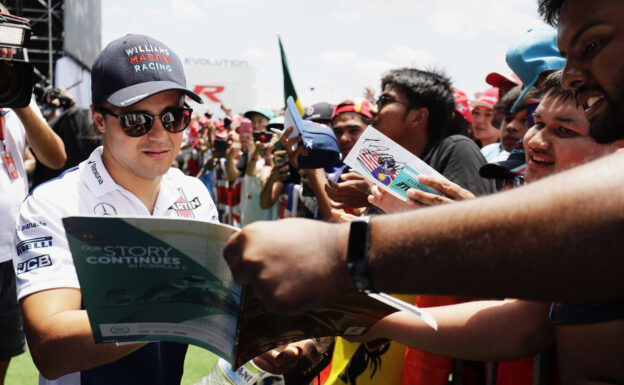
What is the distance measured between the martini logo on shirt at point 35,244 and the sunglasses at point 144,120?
0.48 m

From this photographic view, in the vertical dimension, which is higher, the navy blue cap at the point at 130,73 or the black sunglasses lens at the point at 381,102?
the navy blue cap at the point at 130,73

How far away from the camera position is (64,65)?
14.3 meters

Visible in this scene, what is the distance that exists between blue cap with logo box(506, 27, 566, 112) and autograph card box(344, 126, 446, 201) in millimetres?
905

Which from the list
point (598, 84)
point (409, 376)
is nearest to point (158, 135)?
point (409, 376)

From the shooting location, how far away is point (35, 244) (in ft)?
5.42

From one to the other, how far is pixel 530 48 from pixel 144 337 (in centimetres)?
236

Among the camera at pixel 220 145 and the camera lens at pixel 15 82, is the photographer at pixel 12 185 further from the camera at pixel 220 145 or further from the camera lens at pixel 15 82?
the camera at pixel 220 145

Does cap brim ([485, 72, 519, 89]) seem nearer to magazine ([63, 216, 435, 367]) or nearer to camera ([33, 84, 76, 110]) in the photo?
magazine ([63, 216, 435, 367])

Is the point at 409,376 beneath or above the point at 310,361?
beneath

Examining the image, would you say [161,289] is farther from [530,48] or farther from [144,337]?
[530,48]

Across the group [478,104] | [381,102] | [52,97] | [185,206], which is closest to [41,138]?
[185,206]

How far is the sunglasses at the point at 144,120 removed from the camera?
1.95 m

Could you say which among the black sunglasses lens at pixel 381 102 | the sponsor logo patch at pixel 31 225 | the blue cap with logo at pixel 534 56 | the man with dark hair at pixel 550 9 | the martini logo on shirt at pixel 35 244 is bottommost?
the martini logo on shirt at pixel 35 244

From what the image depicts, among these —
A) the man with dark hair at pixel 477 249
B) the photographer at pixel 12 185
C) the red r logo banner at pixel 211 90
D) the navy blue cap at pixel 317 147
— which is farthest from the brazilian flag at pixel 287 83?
the red r logo banner at pixel 211 90
